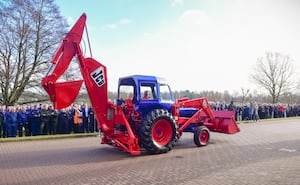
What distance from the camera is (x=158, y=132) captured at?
32.1ft

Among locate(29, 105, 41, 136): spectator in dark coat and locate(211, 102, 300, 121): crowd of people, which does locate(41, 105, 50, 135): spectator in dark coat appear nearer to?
locate(29, 105, 41, 136): spectator in dark coat

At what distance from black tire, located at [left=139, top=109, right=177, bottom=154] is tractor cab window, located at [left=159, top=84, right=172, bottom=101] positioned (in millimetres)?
751

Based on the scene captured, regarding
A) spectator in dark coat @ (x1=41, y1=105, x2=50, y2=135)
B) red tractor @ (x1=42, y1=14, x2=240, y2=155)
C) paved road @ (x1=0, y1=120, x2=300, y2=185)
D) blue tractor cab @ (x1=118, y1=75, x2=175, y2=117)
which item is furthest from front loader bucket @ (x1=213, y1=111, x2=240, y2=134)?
spectator in dark coat @ (x1=41, y1=105, x2=50, y2=135)

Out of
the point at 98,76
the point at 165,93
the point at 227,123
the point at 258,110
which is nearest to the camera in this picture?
the point at 98,76

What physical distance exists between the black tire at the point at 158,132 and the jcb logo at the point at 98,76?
1.96 meters

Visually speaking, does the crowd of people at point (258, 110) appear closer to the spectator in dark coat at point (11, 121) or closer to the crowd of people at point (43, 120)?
the crowd of people at point (43, 120)

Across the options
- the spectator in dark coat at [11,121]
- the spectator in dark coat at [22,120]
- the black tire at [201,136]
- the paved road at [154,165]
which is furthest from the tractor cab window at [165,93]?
the spectator in dark coat at [11,121]

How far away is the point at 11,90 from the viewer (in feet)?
71.9

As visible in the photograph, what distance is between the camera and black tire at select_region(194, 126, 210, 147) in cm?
1099

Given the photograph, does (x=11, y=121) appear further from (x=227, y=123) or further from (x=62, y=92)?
(x=227, y=123)

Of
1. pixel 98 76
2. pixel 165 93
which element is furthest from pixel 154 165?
pixel 98 76

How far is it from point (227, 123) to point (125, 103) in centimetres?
484

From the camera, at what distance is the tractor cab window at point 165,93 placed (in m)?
10.2

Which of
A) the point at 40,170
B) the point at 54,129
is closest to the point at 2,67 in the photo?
the point at 54,129
